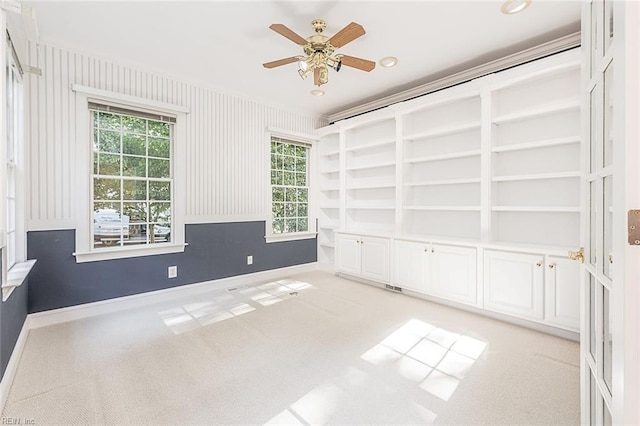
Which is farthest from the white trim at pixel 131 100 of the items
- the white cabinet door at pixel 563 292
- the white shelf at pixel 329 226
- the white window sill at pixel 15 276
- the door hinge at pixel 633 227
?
the white cabinet door at pixel 563 292

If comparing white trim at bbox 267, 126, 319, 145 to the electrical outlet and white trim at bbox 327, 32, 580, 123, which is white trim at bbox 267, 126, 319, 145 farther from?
the electrical outlet

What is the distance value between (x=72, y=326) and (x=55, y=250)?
2.59 feet

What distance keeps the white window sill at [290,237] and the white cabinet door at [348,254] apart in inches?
27.4

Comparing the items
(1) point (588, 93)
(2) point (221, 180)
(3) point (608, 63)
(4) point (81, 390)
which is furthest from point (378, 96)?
(4) point (81, 390)

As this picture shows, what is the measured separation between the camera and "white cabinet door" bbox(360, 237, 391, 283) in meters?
4.26

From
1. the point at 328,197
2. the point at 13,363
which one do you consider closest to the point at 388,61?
the point at 328,197

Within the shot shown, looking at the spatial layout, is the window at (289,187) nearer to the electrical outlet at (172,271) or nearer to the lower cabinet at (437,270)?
the electrical outlet at (172,271)

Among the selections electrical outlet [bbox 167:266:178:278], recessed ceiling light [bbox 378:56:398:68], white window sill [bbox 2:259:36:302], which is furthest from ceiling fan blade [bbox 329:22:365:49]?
electrical outlet [bbox 167:266:178:278]

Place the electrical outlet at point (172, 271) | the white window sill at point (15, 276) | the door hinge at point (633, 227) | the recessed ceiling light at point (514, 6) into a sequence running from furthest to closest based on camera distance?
the electrical outlet at point (172, 271) < the recessed ceiling light at point (514, 6) < the white window sill at point (15, 276) < the door hinge at point (633, 227)

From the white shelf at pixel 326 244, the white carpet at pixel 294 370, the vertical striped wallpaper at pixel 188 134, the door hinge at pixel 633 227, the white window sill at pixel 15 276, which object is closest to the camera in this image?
the door hinge at pixel 633 227

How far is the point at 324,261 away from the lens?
18.3 ft

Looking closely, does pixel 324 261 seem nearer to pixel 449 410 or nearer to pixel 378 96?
pixel 378 96

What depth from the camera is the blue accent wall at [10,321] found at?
1961mm

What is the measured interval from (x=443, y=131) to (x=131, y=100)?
375cm
